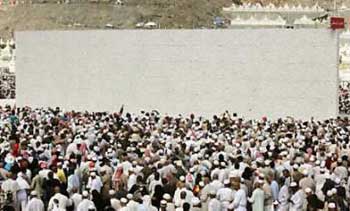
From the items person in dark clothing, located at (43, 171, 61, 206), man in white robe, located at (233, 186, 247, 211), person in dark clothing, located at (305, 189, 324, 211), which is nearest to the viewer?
person in dark clothing, located at (305, 189, 324, 211)

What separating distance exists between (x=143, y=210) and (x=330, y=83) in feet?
51.8

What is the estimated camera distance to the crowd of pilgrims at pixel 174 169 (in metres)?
13.6

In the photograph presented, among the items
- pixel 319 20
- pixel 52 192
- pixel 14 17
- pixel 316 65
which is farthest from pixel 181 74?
pixel 14 17

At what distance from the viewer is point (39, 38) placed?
114ft

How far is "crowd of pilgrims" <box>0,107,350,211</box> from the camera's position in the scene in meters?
13.6

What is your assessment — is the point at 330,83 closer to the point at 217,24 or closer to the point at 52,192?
the point at 52,192

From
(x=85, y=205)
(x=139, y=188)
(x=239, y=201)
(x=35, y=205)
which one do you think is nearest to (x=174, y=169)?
(x=139, y=188)

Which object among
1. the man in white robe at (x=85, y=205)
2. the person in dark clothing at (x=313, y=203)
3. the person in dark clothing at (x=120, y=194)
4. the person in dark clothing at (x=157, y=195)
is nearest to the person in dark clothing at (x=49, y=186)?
the person in dark clothing at (x=120, y=194)

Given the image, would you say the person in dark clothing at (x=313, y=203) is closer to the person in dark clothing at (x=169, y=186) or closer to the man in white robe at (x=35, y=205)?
the person in dark clothing at (x=169, y=186)

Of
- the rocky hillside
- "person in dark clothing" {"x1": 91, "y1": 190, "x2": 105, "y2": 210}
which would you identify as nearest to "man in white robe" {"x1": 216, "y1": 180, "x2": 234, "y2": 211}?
"person in dark clothing" {"x1": 91, "y1": 190, "x2": 105, "y2": 210}

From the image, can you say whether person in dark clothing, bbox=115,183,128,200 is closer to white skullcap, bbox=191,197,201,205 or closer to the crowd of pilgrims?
the crowd of pilgrims

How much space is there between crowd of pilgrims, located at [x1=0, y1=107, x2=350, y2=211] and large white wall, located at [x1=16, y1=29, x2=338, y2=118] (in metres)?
7.12

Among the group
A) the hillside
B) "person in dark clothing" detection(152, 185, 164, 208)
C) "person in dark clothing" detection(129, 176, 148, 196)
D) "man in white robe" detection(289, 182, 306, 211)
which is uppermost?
the hillside

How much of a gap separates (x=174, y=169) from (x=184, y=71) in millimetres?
15982
